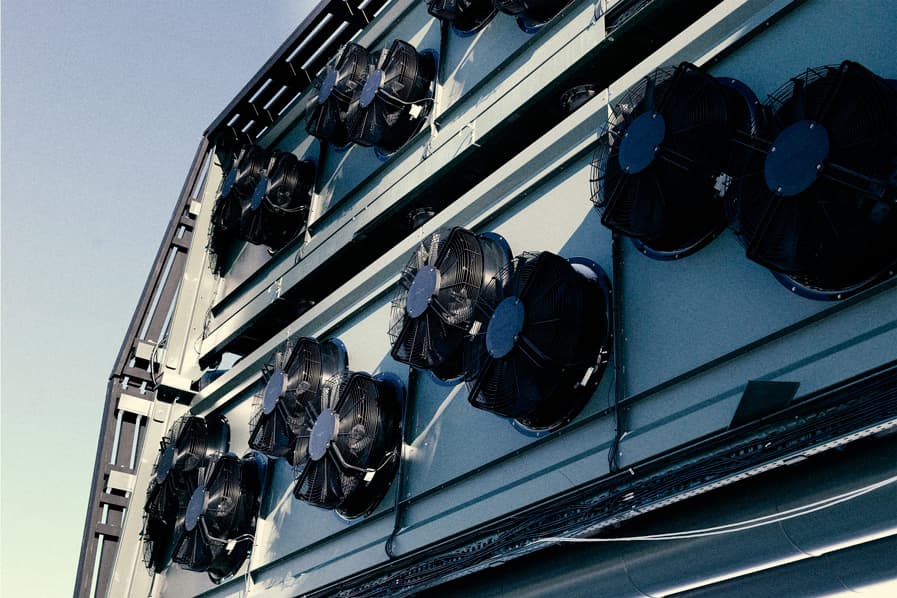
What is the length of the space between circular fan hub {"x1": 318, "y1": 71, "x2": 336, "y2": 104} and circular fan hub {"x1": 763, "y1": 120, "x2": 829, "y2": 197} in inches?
359

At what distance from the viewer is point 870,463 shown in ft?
21.7

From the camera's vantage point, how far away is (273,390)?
1324 centimetres

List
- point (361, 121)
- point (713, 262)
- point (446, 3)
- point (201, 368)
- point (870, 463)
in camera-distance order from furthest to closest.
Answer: point (201, 368) < point (361, 121) < point (446, 3) < point (713, 262) < point (870, 463)

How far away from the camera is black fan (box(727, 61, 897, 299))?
21.8ft

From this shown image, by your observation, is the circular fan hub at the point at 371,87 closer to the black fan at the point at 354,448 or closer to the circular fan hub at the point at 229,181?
the circular fan hub at the point at 229,181

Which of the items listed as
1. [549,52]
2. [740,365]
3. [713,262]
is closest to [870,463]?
[740,365]

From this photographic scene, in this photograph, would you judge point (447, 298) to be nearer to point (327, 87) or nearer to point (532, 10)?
point (532, 10)

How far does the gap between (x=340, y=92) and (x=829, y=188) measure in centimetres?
951

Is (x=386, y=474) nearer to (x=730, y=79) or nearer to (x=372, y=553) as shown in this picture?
(x=372, y=553)

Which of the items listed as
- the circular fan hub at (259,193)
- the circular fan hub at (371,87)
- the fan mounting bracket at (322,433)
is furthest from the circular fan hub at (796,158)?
the circular fan hub at (259,193)

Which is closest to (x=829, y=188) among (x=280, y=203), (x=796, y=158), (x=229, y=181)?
(x=796, y=158)

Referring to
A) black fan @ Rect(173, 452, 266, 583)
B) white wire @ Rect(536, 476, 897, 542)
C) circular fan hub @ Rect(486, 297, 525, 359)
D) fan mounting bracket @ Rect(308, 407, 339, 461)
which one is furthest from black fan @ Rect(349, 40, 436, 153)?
white wire @ Rect(536, 476, 897, 542)

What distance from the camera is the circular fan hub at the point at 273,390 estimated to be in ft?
42.9

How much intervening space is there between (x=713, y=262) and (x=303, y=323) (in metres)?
7.27
